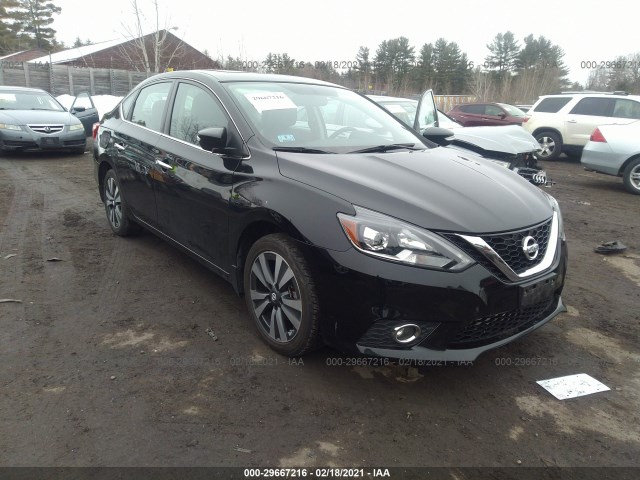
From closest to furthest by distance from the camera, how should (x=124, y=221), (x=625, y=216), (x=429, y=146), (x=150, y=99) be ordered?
(x=429, y=146) < (x=150, y=99) < (x=124, y=221) < (x=625, y=216)

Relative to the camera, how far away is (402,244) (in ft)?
7.92

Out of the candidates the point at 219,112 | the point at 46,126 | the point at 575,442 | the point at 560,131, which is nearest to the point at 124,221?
the point at 219,112

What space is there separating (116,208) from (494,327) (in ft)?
13.3

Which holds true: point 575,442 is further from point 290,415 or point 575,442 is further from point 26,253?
point 26,253

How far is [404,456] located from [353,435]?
262mm

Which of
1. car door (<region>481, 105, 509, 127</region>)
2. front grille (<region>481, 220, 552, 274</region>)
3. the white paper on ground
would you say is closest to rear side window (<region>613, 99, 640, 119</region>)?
car door (<region>481, 105, 509, 127</region>)

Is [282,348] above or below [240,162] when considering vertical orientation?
below

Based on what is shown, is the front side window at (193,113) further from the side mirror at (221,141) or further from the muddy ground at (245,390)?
the muddy ground at (245,390)

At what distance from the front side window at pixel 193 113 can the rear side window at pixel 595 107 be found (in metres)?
11.1

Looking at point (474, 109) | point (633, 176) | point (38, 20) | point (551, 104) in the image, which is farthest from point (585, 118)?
point (38, 20)

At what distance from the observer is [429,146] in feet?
12.3

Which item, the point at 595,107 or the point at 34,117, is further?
the point at 595,107

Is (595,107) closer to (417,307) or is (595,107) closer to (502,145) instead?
(502,145)

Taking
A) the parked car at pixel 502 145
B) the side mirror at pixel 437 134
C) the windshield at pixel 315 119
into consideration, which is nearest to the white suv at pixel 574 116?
the parked car at pixel 502 145
